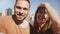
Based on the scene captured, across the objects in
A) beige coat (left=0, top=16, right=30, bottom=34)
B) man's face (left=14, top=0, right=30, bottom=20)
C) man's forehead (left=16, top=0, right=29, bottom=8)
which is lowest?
beige coat (left=0, top=16, right=30, bottom=34)

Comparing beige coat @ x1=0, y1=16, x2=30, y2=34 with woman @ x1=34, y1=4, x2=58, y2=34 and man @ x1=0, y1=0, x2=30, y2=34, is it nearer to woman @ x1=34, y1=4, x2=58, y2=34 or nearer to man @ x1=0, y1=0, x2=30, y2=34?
man @ x1=0, y1=0, x2=30, y2=34

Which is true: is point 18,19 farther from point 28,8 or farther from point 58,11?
point 58,11

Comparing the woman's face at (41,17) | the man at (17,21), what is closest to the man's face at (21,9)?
the man at (17,21)

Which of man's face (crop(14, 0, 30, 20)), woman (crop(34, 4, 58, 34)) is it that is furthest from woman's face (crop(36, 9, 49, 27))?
man's face (crop(14, 0, 30, 20))

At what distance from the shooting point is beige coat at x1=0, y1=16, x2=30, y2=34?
1.17 metres

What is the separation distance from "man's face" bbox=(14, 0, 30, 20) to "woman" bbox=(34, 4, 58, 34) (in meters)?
0.10

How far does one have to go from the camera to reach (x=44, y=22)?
1222 millimetres

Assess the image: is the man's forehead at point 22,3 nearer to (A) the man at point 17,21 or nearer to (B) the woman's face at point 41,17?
(A) the man at point 17,21

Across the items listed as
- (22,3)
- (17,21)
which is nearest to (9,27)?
(17,21)

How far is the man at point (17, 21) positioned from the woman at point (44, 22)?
0.09 metres

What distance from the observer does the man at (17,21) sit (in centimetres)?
118

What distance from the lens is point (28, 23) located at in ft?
3.98

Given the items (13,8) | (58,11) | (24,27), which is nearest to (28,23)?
(24,27)

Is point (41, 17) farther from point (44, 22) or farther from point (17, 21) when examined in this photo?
point (17, 21)
